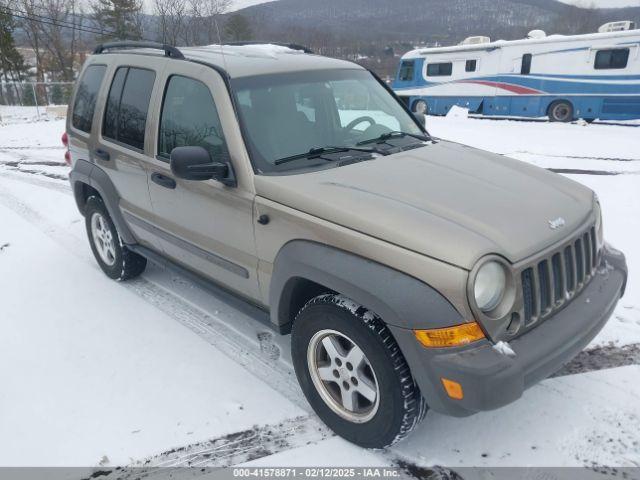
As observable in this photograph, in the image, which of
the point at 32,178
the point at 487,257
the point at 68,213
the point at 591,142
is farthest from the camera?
the point at 591,142

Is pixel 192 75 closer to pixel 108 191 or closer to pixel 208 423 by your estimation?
pixel 108 191

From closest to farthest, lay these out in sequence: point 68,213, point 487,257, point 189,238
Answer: point 487,257, point 189,238, point 68,213

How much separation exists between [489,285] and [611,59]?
18041 millimetres

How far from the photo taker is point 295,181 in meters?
2.80

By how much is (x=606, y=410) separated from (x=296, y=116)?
2.57 m

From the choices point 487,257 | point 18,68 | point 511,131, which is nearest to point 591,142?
point 511,131

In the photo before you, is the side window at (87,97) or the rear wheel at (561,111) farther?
→ the rear wheel at (561,111)

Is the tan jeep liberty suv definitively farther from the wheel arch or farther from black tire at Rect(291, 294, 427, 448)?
the wheel arch

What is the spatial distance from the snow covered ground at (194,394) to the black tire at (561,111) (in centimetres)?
1444

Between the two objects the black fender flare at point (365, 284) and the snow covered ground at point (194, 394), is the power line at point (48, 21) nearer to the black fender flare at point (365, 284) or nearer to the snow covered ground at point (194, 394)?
the snow covered ground at point (194, 394)

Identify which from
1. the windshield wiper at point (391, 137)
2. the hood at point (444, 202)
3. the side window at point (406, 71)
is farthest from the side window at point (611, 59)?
the hood at point (444, 202)

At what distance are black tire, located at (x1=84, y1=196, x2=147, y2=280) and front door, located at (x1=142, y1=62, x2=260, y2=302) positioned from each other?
104 cm

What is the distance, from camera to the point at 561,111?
18.1 meters

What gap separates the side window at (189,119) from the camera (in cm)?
316
